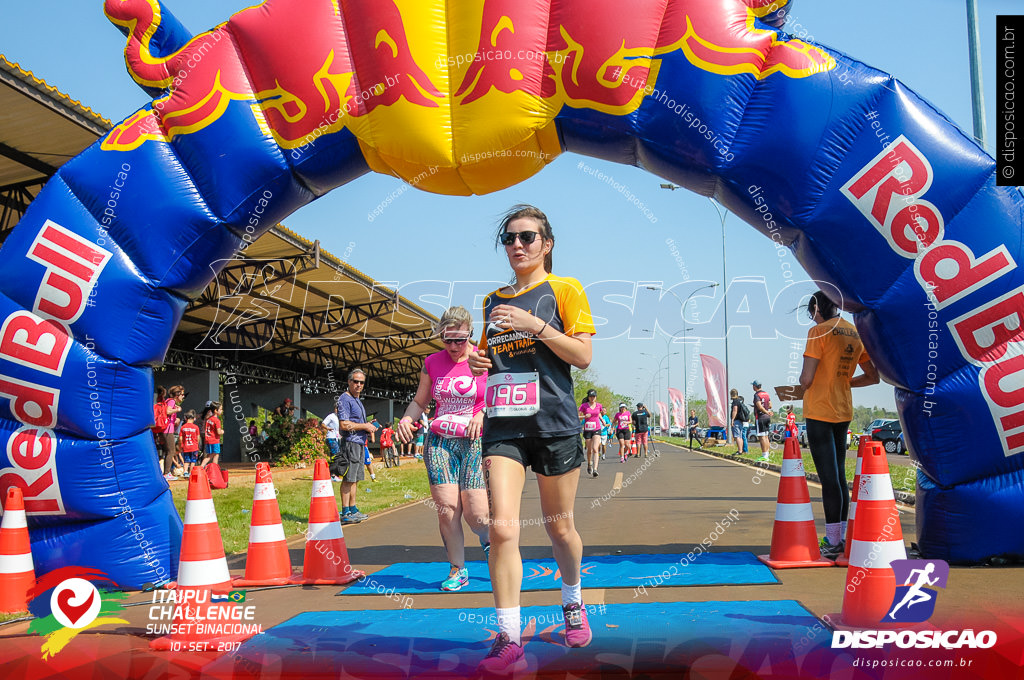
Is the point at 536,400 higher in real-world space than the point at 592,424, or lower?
lower

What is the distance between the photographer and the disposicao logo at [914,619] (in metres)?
3.23

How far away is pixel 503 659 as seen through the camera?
120 inches

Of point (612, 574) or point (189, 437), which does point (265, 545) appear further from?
point (189, 437)

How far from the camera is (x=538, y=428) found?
351 cm

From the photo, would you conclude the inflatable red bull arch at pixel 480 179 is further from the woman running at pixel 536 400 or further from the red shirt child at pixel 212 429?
the red shirt child at pixel 212 429

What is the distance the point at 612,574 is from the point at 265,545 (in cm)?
241

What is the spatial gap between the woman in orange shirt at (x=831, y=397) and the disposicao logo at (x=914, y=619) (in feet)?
4.41

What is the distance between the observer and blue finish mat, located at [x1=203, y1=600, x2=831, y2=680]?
10.3 ft

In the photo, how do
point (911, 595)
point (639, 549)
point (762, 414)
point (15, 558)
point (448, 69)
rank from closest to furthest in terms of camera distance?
point (911, 595) < point (15, 558) < point (448, 69) < point (639, 549) < point (762, 414)

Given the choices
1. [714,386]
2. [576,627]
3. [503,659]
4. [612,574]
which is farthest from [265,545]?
[714,386]

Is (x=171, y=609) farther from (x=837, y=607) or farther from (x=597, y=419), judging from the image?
(x=597, y=419)

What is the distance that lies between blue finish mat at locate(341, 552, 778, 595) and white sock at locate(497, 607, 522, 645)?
1642 mm

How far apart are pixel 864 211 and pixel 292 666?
4.31m

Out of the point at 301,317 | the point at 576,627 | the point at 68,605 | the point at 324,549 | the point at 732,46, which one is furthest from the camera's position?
the point at 301,317
